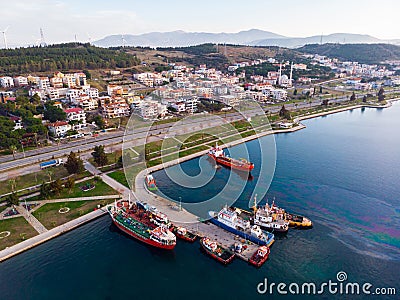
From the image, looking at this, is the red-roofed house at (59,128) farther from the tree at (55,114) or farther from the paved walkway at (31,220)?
the paved walkway at (31,220)

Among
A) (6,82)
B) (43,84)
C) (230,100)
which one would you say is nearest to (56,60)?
(6,82)

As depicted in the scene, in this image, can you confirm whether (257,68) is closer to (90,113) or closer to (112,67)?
(112,67)

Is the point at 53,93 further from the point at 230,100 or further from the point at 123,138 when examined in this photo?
the point at 230,100

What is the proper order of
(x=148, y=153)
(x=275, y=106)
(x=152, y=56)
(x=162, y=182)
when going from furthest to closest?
(x=152, y=56)
(x=275, y=106)
(x=148, y=153)
(x=162, y=182)

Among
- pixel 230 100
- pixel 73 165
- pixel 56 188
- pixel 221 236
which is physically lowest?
pixel 221 236

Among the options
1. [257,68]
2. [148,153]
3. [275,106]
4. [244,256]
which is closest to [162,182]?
[148,153]

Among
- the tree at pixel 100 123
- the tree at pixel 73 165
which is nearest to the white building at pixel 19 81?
the tree at pixel 100 123

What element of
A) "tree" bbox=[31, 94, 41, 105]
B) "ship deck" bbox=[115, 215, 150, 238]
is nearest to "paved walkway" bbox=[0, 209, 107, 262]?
"ship deck" bbox=[115, 215, 150, 238]
